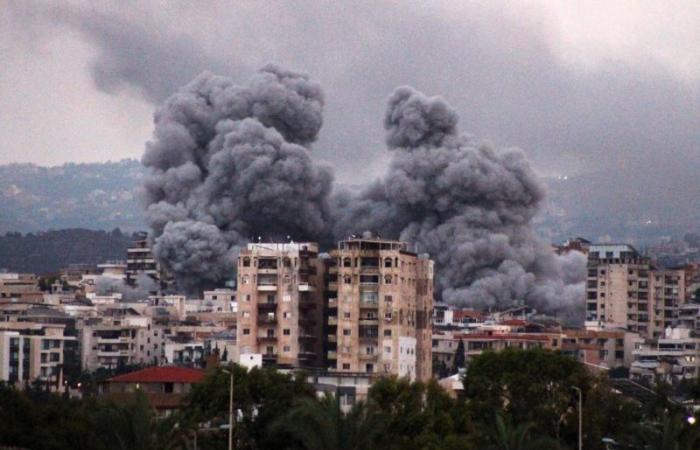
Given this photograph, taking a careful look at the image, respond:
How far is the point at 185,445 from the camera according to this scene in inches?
1950

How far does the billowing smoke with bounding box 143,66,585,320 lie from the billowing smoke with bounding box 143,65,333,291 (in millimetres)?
79

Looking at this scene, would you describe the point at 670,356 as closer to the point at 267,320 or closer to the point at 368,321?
the point at 368,321

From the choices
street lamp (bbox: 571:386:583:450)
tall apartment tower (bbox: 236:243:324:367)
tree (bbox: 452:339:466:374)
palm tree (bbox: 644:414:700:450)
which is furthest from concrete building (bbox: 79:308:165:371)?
palm tree (bbox: 644:414:700:450)

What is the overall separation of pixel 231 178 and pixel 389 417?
77153 mm

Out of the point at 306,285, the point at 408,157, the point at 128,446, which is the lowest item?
the point at 128,446

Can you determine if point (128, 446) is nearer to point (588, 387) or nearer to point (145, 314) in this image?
point (588, 387)

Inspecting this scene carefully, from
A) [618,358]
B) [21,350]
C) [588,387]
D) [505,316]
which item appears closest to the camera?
[588,387]

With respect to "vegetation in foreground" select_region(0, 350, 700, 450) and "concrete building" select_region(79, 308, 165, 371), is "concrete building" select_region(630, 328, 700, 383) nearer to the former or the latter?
"concrete building" select_region(79, 308, 165, 371)

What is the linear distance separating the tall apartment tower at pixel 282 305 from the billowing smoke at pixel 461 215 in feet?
99.7

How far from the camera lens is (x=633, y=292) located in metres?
119

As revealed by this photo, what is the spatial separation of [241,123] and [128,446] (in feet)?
281

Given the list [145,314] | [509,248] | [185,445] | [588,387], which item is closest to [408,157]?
[509,248]

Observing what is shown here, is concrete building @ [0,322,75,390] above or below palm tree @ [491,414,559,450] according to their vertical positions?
above

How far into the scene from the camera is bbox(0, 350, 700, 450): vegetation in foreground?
42188mm
